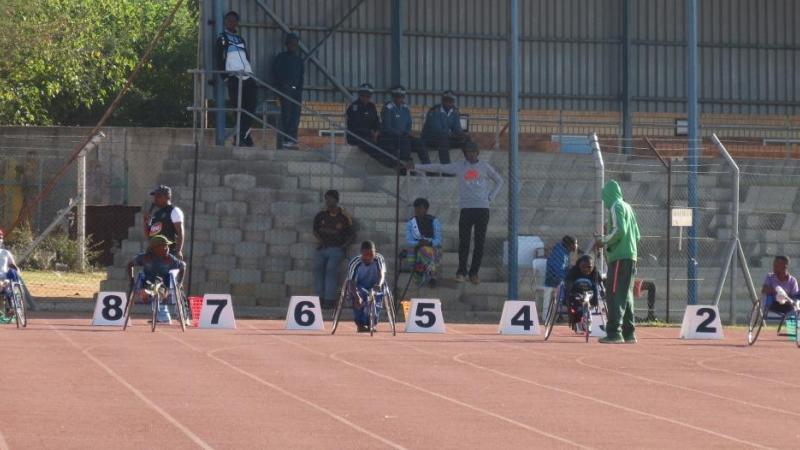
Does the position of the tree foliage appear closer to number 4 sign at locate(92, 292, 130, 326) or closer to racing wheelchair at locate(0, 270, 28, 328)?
number 4 sign at locate(92, 292, 130, 326)

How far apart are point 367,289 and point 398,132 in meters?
7.03

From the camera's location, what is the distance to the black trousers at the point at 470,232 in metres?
25.4

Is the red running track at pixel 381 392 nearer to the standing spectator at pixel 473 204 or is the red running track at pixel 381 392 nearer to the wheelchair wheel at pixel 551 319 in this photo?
the wheelchair wheel at pixel 551 319

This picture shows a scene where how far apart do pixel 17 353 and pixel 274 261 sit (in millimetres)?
9246

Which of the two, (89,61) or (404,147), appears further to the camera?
(89,61)

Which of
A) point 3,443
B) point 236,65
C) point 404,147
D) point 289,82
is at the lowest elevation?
point 3,443

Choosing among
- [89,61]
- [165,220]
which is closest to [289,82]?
[165,220]

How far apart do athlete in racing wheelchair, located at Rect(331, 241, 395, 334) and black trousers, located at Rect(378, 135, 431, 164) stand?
6.20 metres

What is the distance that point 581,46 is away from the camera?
3306 cm

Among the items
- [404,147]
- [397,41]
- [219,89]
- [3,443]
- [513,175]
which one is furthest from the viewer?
[397,41]

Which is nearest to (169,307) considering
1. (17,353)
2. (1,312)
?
(1,312)

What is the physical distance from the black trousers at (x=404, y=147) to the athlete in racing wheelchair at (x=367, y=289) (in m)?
6.20

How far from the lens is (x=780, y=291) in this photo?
20.3 metres

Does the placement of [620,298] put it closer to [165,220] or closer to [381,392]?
[165,220]
